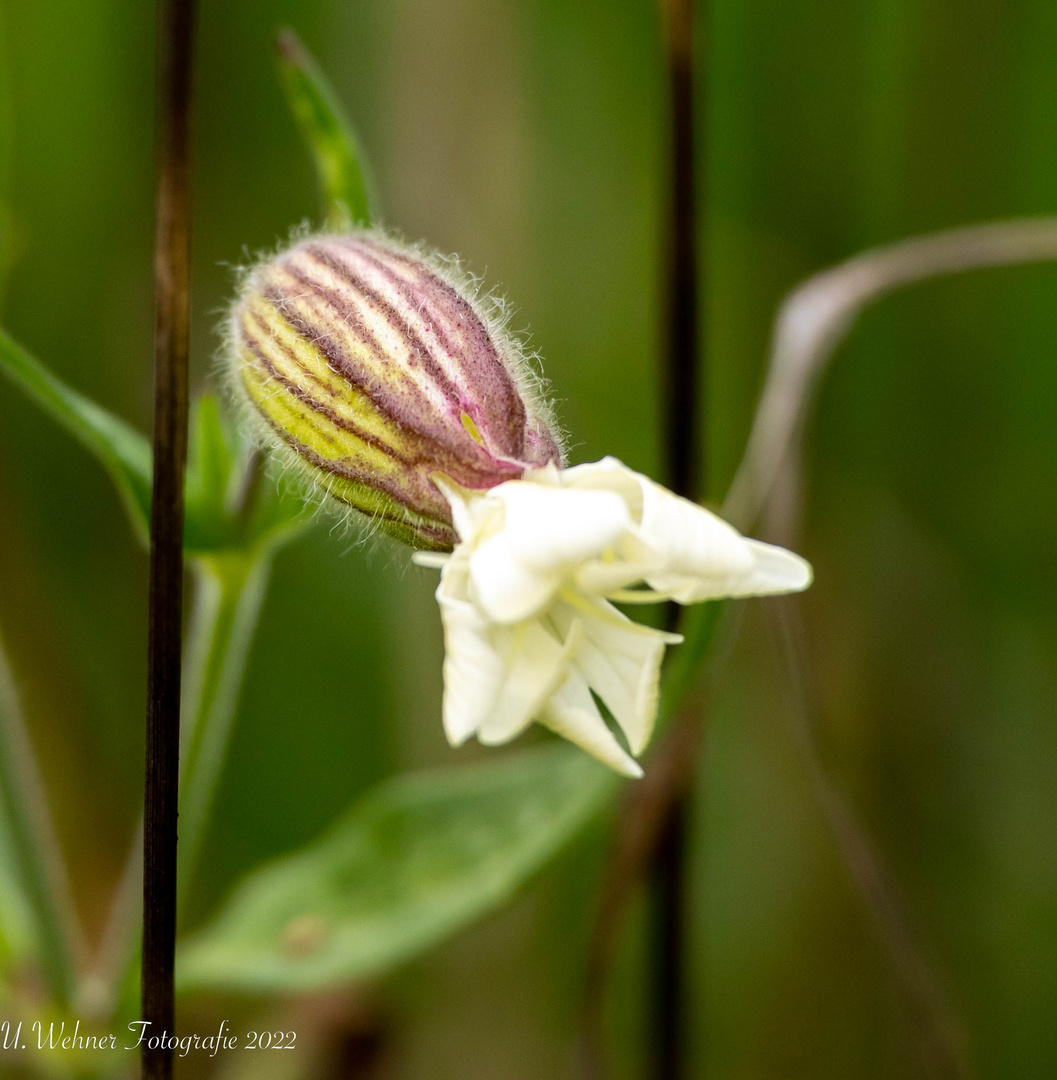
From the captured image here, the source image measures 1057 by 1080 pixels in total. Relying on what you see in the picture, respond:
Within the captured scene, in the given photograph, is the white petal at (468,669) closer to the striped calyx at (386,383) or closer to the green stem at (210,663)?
the striped calyx at (386,383)

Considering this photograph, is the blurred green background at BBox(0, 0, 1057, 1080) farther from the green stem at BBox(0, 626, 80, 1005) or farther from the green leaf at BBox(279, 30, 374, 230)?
the green leaf at BBox(279, 30, 374, 230)

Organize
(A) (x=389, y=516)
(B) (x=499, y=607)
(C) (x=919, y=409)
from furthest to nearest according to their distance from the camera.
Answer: (C) (x=919, y=409) < (A) (x=389, y=516) < (B) (x=499, y=607)

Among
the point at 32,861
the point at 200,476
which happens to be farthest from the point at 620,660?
the point at 32,861

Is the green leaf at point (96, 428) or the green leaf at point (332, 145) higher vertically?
the green leaf at point (332, 145)

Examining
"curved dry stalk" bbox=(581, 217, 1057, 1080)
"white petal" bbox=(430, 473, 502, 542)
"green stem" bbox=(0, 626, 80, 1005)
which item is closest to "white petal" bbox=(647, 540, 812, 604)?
"white petal" bbox=(430, 473, 502, 542)

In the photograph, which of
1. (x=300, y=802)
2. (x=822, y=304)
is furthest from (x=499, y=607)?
(x=300, y=802)

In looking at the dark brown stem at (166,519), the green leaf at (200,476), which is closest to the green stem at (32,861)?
the green leaf at (200,476)

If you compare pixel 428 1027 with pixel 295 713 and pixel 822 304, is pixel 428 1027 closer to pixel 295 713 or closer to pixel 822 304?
pixel 295 713

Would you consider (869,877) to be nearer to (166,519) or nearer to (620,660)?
(620,660)
